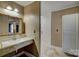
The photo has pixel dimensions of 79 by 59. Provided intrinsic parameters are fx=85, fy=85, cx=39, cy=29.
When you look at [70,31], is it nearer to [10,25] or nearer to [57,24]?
[57,24]

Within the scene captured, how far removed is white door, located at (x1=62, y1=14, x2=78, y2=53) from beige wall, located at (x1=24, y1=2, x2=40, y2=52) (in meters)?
0.44

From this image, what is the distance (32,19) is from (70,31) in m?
0.68

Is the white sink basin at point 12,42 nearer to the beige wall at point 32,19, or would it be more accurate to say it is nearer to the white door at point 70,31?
the beige wall at point 32,19

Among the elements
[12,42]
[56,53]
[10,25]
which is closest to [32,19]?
[10,25]

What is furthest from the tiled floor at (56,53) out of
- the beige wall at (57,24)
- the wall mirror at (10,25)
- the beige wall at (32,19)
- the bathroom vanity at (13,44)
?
the wall mirror at (10,25)

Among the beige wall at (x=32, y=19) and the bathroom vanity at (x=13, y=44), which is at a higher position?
the beige wall at (x=32, y=19)

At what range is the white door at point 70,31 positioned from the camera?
4.45 ft

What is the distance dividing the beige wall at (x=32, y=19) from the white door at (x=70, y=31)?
0.44 m

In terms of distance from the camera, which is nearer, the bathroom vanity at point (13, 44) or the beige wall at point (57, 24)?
the bathroom vanity at point (13, 44)

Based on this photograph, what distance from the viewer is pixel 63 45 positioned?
4.42 feet

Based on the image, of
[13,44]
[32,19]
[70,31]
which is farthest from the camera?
[70,31]

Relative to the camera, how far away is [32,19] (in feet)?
4.12

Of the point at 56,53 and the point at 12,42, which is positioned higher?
the point at 12,42

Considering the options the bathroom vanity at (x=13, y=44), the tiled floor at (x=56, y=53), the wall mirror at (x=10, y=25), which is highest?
the wall mirror at (x=10, y=25)
